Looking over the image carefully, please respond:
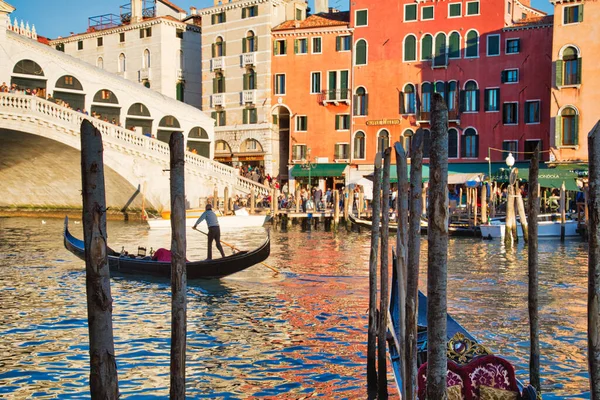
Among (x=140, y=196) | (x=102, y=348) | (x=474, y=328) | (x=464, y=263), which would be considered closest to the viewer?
(x=102, y=348)

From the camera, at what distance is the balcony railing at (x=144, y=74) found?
107 ft

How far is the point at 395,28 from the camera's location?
27812mm

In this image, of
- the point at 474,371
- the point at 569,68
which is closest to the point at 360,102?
the point at 569,68

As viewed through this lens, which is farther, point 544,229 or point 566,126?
point 566,126

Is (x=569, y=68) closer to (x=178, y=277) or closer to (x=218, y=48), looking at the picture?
(x=218, y=48)

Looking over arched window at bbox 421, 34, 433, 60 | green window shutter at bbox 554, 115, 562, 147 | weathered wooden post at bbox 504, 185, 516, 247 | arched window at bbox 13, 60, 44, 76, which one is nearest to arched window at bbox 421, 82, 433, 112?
arched window at bbox 421, 34, 433, 60

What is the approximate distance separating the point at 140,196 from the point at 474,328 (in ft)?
57.3

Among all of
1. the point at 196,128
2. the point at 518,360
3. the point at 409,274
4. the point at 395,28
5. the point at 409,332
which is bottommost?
the point at 518,360

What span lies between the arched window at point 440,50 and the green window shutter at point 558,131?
465 centimetres

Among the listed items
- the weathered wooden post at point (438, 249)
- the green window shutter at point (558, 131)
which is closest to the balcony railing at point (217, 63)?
the green window shutter at point (558, 131)

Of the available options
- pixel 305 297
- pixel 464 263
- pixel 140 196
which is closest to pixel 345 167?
pixel 140 196

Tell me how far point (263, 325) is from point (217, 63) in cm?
2376

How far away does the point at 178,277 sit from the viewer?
4.74 meters

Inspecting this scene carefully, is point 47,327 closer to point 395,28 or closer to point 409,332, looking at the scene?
point 409,332
